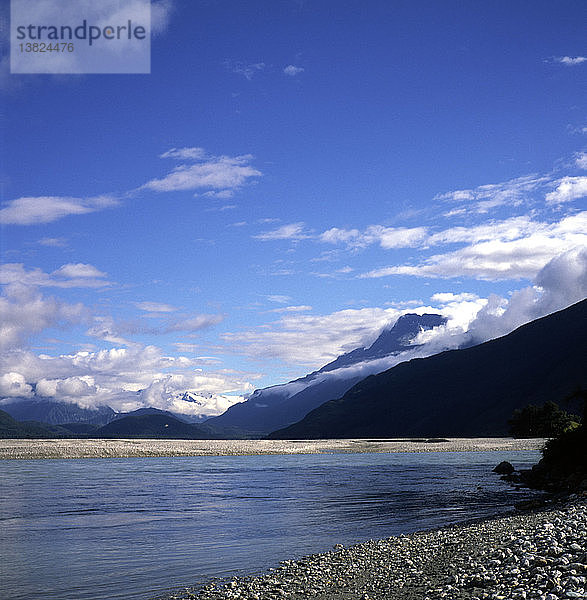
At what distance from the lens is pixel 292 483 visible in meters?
63.1

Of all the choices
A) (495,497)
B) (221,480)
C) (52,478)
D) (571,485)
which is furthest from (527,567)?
(52,478)

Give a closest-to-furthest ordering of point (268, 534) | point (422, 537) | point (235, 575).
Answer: point (235, 575), point (422, 537), point (268, 534)

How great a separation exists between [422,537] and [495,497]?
21.5 m

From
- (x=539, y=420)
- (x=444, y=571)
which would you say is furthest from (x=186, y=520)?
(x=539, y=420)

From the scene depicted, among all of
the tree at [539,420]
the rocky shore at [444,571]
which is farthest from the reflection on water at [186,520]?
the tree at [539,420]

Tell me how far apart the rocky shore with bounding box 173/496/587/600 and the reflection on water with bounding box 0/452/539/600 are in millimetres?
2737

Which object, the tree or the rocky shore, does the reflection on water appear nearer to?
the rocky shore

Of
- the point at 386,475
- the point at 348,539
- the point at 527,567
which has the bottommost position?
the point at 386,475

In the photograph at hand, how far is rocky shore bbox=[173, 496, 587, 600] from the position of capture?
1741 centimetres

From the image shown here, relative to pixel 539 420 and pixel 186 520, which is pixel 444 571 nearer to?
pixel 186 520

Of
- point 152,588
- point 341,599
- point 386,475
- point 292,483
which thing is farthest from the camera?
point 386,475

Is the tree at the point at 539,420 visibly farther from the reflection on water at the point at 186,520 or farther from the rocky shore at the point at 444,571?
the rocky shore at the point at 444,571

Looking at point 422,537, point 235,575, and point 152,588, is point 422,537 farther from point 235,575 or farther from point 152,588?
point 152,588

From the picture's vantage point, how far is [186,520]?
123 feet
